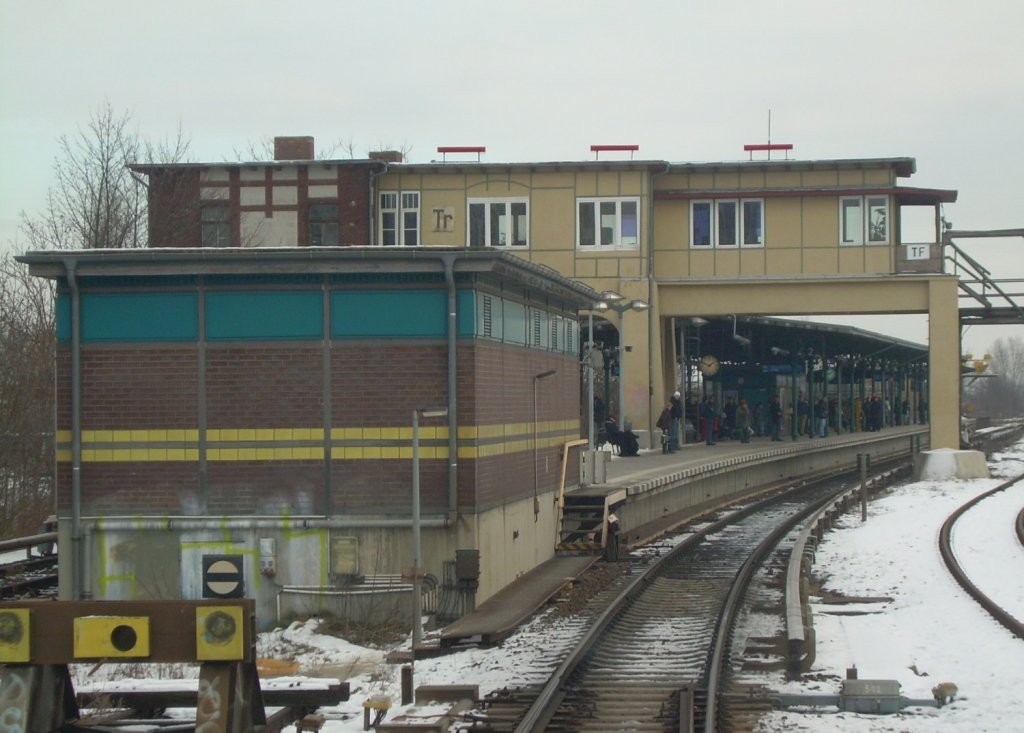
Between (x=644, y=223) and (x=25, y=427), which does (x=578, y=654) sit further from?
(x=644, y=223)

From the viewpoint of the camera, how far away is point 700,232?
35.0m

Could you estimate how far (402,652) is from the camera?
11.9m

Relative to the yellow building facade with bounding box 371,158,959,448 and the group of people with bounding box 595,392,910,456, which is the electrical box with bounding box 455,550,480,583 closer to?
the group of people with bounding box 595,392,910,456

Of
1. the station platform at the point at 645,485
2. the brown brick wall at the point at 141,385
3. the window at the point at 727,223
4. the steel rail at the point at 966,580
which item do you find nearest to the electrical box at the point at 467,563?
the station platform at the point at 645,485

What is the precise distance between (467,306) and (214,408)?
2.70m

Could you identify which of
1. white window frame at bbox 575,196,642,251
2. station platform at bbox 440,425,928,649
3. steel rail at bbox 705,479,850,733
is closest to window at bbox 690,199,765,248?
white window frame at bbox 575,196,642,251

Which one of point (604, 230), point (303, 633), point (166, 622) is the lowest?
point (303, 633)

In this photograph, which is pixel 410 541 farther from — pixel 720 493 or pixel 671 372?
pixel 671 372

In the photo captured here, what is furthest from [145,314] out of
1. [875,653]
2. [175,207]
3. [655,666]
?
[175,207]

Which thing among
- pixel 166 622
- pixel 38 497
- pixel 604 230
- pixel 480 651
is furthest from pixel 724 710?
pixel 604 230

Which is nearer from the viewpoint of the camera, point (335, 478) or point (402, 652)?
point (402, 652)

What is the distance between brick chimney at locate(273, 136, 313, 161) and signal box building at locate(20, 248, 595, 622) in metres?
23.0

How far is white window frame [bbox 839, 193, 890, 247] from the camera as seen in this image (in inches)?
1350

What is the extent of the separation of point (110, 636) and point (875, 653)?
288 inches
